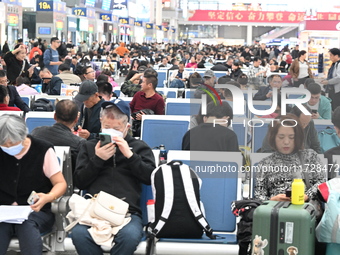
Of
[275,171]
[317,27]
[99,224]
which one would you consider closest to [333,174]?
[275,171]

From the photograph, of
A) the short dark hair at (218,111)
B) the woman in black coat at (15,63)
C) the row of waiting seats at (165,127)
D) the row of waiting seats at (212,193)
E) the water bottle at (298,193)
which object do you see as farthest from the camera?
the woman in black coat at (15,63)

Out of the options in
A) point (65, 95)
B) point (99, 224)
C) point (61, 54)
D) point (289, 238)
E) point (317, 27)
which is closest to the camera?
point (289, 238)

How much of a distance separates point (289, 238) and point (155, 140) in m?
2.86

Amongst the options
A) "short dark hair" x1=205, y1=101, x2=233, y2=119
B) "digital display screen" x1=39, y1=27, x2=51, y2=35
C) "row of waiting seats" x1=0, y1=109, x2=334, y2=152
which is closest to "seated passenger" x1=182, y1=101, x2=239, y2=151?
"short dark hair" x1=205, y1=101, x2=233, y2=119

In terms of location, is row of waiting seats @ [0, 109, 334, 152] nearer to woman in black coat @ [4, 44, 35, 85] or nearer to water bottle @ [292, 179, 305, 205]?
water bottle @ [292, 179, 305, 205]

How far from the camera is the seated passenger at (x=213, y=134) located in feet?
18.8

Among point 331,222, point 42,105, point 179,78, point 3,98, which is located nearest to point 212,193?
point 331,222

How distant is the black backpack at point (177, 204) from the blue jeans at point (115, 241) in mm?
172

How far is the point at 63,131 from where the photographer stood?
211 inches

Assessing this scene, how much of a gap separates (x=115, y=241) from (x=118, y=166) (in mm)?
573

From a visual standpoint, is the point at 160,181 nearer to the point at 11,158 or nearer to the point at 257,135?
the point at 11,158

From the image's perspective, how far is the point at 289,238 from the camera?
4020 millimetres

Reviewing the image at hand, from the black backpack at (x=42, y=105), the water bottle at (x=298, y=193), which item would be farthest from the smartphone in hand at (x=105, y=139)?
the black backpack at (x=42, y=105)

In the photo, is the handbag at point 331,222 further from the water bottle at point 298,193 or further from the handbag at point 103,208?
the handbag at point 103,208
